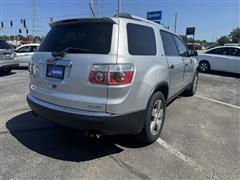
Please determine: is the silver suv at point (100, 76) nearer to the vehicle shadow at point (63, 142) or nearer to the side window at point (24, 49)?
the vehicle shadow at point (63, 142)

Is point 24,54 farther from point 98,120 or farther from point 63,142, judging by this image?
point 98,120

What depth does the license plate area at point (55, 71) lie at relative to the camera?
297cm

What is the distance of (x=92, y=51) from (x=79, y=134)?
5.51 feet

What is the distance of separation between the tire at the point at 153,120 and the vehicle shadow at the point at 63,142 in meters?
0.25

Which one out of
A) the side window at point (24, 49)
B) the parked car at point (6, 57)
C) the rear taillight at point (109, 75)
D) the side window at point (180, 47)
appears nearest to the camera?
the rear taillight at point (109, 75)

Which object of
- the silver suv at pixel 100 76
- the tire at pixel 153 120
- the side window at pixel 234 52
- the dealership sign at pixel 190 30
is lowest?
the tire at pixel 153 120

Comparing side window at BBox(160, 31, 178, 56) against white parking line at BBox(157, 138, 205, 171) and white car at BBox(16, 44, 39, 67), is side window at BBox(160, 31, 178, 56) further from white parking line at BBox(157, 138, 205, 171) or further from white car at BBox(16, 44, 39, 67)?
white car at BBox(16, 44, 39, 67)

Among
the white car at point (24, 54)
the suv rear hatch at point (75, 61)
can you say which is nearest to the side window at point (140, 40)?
the suv rear hatch at point (75, 61)

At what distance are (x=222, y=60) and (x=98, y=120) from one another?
10.9m

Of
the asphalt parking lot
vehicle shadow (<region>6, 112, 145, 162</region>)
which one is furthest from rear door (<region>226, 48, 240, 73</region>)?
vehicle shadow (<region>6, 112, 145, 162</region>)

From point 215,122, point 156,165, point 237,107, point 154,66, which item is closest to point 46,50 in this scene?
point 154,66

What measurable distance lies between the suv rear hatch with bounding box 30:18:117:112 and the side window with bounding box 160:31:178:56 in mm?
1439

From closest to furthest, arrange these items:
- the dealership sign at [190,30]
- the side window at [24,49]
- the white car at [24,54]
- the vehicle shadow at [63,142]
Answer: the vehicle shadow at [63,142] → the white car at [24,54] → the side window at [24,49] → the dealership sign at [190,30]

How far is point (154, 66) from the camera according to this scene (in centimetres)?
334
